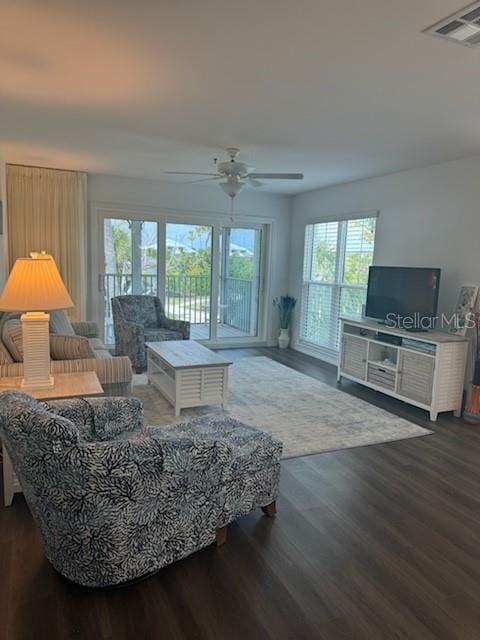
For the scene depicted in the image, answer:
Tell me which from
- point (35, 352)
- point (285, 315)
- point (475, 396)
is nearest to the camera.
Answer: point (35, 352)

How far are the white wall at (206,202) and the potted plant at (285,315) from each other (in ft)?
0.50

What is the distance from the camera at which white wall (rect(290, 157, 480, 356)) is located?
14.9 ft

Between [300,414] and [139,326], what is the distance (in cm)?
235

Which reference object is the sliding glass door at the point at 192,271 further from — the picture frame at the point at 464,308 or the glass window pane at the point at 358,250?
the picture frame at the point at 464,308

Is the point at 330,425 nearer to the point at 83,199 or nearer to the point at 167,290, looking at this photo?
the point at 167,290

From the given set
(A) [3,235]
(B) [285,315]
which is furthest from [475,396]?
(A) [3,235]

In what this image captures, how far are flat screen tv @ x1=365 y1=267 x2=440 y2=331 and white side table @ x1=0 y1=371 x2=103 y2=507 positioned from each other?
3.34 metres

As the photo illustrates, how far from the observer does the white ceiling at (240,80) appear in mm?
2020

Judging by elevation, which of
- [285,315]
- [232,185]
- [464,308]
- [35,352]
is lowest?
[285,315]

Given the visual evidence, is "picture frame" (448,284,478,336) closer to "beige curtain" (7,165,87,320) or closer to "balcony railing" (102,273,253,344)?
"balcony railing" (102,273,253,344)

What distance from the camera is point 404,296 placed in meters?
4.88

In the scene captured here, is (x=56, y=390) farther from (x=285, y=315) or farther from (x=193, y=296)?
(x=285, y=315)

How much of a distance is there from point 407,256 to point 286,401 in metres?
2.30

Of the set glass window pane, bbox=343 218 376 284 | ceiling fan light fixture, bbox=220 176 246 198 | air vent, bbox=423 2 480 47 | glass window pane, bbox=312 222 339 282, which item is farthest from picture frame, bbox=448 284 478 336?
air vent, bbox=423 2 480 47
